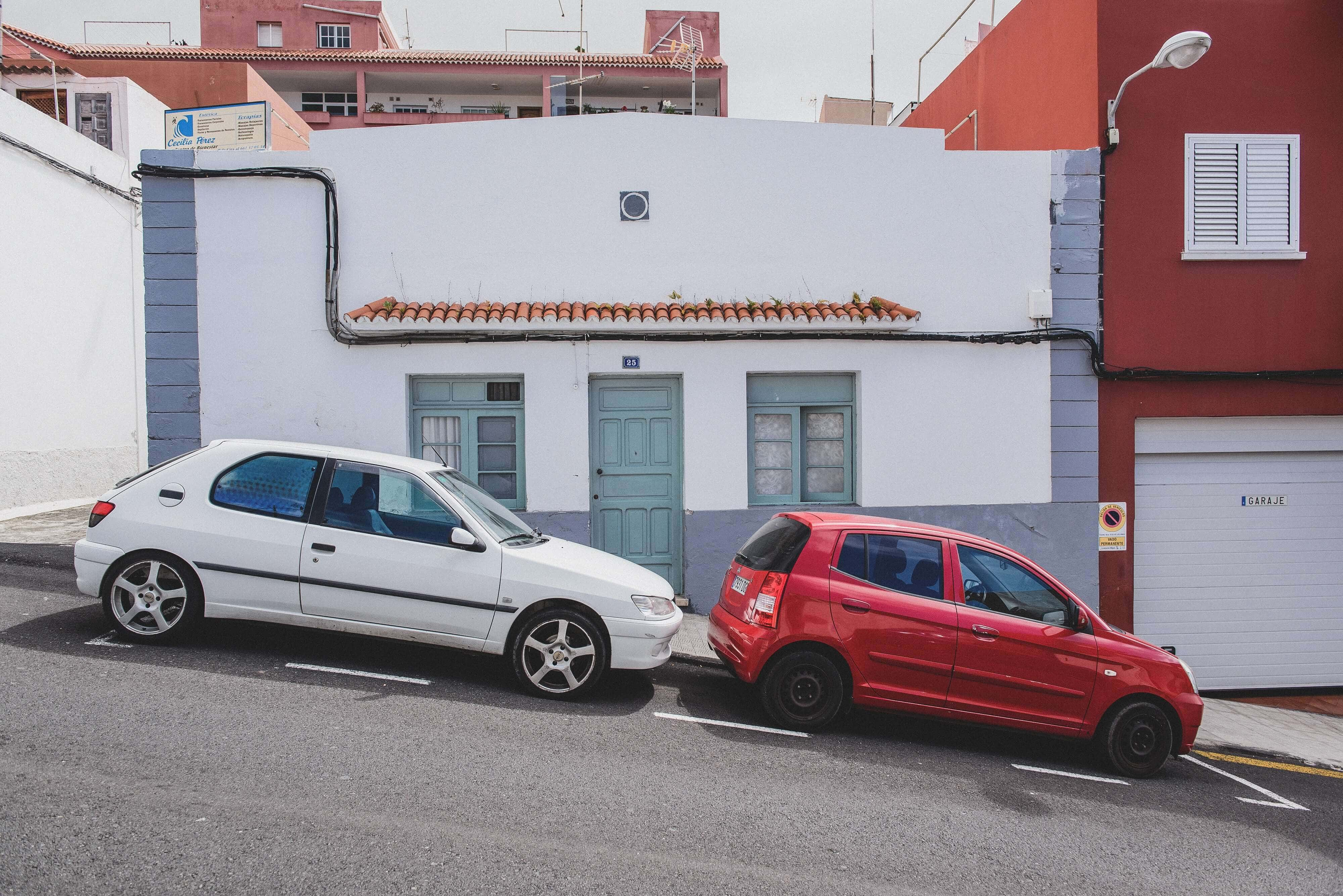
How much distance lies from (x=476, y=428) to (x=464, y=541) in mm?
3801

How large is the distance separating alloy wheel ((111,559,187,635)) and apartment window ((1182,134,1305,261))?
1119 cm

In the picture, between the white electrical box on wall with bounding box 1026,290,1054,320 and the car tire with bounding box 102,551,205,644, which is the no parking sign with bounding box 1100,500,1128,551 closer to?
the white electrical box on wall with bounding box 1026,290,1054,320

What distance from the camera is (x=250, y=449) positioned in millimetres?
6199

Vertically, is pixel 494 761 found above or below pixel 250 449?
below

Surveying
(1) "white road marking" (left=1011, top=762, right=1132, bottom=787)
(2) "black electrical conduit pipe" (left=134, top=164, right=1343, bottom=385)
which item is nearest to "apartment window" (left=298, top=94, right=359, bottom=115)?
(2) "black electrical conduit pipe" (left=134, top=164, right=1343, bottom=385)

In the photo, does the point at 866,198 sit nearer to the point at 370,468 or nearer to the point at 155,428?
the point at 370,468

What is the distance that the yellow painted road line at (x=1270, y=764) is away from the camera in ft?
23.8

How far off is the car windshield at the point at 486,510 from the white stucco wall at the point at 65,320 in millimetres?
10020

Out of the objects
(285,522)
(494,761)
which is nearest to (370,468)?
(285,522)

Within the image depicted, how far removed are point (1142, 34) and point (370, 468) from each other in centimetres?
1017

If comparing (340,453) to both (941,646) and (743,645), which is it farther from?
(941,646)

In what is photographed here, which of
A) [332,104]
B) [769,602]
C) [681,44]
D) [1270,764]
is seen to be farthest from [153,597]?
[332,104]

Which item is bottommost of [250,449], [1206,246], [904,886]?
[904,886]

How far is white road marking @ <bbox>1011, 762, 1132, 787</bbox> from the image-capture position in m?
5.94
